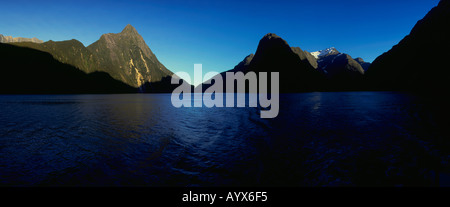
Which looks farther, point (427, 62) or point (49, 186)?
point (427, 62)

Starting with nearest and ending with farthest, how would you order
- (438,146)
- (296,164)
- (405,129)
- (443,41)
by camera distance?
1. (296,164)
2. (438,146)
3. (405,129)
4. (443,41)

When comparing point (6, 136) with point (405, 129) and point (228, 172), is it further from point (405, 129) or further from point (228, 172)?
point (405, 129)

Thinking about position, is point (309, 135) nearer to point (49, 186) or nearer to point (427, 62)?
point (49, 186)

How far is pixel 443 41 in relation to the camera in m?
191

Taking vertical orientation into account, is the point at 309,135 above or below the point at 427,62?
below

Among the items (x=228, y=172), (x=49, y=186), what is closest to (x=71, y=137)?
(x=49, y=186)

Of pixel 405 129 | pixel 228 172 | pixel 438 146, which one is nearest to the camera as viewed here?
pixel 228 172

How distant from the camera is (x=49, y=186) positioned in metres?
10.5
